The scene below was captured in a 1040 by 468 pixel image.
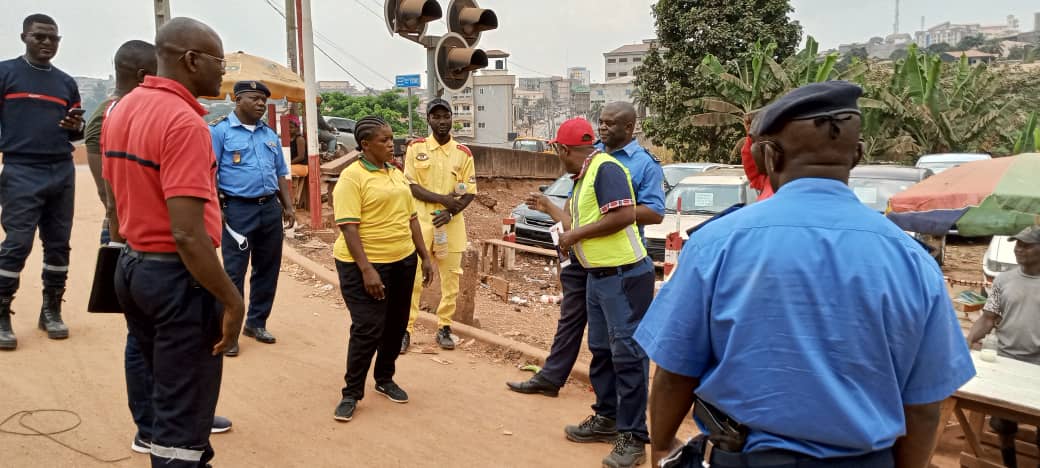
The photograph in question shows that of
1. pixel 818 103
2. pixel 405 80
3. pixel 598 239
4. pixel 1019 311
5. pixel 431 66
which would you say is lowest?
pixel 1019 311

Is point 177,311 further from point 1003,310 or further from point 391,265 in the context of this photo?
point 1003,310

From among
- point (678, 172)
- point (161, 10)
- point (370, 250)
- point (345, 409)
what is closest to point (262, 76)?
point (161, 10)

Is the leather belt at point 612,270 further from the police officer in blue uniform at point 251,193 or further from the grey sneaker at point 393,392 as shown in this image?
the police officer in blue uniform at point 251,193

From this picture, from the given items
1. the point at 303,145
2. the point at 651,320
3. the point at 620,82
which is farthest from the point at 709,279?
the point at 620,82

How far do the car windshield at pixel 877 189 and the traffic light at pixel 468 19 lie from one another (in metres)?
7.48

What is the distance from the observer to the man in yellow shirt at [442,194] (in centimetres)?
584

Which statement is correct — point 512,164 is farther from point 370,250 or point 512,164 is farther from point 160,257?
point 160,257

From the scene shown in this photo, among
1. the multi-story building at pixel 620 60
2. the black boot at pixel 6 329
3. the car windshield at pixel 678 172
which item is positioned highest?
the multi-story building at pixel 620 60

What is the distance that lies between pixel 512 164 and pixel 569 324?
16.3 m

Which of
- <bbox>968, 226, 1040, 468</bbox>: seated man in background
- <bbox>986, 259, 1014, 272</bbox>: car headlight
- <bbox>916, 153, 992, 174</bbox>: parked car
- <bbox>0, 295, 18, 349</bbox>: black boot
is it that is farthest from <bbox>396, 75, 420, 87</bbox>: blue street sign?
<bbox>968, 226, 1040, 468</bbox>: seated man in background

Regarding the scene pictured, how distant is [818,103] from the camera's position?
176cm

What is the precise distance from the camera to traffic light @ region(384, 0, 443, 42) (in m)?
6.22

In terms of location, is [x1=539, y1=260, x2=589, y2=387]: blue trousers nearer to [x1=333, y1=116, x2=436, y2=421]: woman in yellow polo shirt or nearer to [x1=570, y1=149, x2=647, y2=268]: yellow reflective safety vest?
[x1=570, y1=149, x2=647, y2=268]: yellow reflective safety vest

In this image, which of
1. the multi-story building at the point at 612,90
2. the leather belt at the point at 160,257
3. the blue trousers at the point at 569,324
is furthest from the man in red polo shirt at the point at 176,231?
the multi-story building at the point at 612,90
